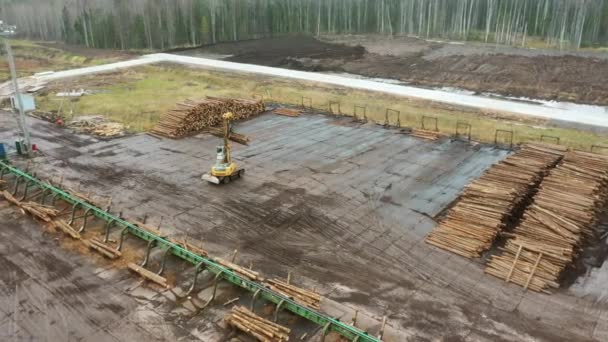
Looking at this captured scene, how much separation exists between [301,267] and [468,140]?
1435cm

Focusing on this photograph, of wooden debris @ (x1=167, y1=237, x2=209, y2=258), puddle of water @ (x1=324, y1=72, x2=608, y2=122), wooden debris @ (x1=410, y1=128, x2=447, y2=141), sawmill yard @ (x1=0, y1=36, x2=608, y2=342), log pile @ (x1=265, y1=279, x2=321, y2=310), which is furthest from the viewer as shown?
→ puddle of water @ (x1=324, y1=72, x2=608, y2=122)

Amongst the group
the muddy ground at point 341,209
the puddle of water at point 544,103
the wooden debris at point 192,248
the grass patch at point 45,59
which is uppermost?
the grass patch at point 45,59

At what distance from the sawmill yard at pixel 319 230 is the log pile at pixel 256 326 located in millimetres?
52

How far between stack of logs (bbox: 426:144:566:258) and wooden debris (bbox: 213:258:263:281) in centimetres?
602

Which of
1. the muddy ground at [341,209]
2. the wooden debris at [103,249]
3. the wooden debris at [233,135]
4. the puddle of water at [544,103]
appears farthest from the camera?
the puddle of water at [544,103]

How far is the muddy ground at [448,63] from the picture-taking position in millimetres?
37688

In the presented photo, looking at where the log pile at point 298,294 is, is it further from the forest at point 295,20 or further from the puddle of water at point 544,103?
the forest at point 295,20

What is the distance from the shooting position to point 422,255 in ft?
50.2

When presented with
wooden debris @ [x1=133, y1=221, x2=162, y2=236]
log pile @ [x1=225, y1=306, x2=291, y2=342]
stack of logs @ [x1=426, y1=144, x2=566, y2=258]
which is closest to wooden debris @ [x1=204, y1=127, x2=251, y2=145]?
wooden debris @ [x1=133, y1=221, x2=162, y2=236]

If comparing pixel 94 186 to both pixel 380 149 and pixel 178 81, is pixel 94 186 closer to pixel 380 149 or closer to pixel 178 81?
pixel 380 149

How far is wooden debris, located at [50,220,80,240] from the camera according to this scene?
52.0ft

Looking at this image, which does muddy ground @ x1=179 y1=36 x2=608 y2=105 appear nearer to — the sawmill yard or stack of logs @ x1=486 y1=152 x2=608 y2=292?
the sawmill yard

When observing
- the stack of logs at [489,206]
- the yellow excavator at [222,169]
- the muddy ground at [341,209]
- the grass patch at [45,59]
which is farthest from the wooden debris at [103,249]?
the grass patch at [45,59]

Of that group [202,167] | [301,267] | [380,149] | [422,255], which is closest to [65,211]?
[202,167]
